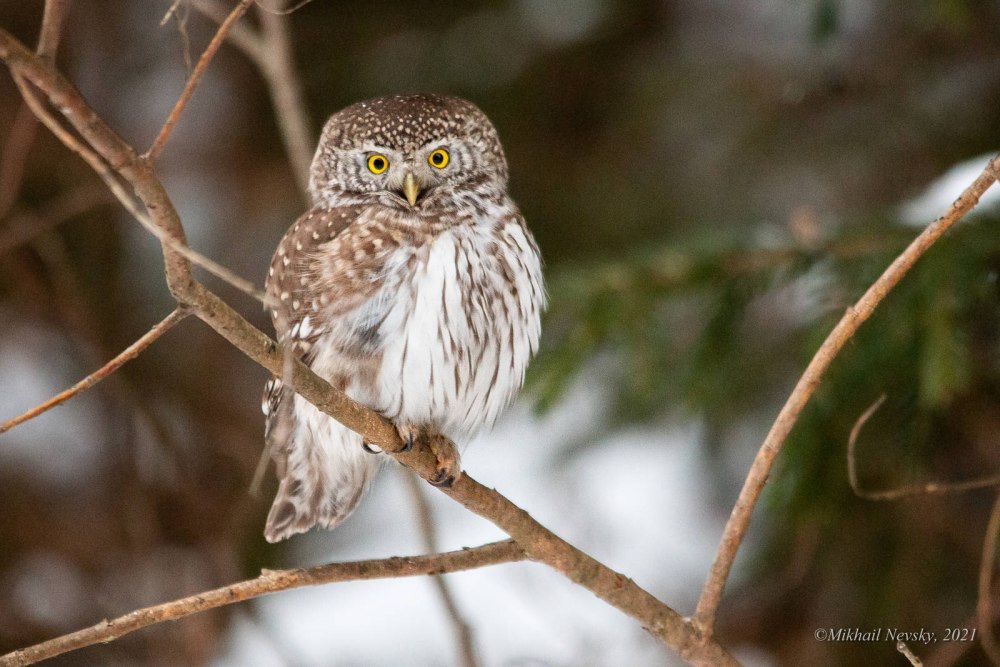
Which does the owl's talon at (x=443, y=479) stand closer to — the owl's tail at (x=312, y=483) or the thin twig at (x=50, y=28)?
the owl's tail at (x=312, y=483)

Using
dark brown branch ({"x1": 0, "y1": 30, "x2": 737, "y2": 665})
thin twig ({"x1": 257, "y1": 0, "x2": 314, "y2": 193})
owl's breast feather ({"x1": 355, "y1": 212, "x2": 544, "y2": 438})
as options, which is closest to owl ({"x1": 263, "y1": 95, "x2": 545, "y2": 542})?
owl's breast feather ({"x1": 355, "y1": 212, "x2": 544, "y2": 438})

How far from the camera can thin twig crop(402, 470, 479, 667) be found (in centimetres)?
391

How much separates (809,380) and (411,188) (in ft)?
4.79

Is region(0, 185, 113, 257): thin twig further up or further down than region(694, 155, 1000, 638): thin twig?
further up

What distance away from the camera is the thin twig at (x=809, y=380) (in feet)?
7.51

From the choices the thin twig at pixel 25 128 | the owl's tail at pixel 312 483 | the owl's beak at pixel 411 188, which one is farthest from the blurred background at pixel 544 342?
the owl's beak at pixel 411 188

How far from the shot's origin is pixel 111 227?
5.76 m

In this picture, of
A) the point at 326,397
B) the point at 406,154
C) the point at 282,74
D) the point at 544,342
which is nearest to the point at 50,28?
the point at 326,397

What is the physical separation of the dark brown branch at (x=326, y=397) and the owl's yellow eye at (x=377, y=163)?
3.21 feet

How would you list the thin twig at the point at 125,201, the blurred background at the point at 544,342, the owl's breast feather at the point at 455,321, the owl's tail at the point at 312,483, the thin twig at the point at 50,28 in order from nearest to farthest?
the thin twig at the point at 50,28
the thin twig at the point at 125,201
the owl's breast feather at the point at 455,321
the owl's tail at the point at 312,483
the blurred background at the point at 544,342

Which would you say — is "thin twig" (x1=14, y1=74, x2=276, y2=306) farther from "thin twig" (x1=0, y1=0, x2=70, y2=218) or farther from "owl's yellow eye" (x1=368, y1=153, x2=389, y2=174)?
"owl's yellow eye" (x1=368, y1=153, x2=389, y2=174)

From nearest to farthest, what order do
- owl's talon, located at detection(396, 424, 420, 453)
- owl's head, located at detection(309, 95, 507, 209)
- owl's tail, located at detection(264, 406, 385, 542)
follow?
owl's talon, located at detection(396, 424, 420, 453), owl's head, located at detection(309, 95, 507, 209), owl's tail, located at detection(264, 406, 385, 542)

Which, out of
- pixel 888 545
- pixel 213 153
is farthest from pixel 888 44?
pixel 213 153

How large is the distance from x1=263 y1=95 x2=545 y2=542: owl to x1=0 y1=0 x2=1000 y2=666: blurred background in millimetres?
884
